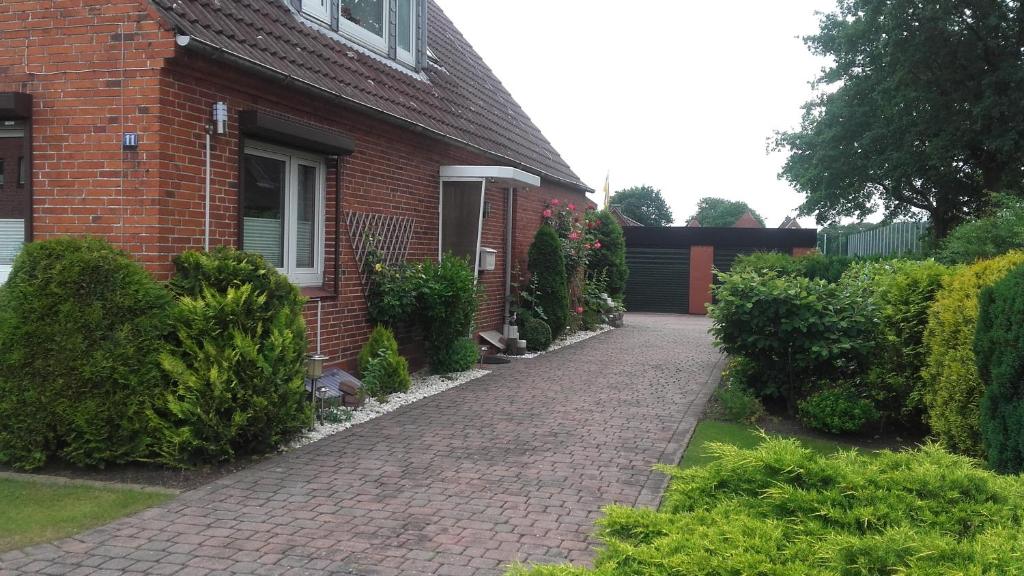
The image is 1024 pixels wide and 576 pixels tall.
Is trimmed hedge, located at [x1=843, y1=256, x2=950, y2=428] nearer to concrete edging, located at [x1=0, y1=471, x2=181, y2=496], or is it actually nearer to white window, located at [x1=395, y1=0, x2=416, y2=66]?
concrete edging, located at [x1=0, y1=471, x2=181, y2=496]

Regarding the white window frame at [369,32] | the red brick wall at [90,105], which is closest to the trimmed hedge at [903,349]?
the red brick wall at [90,105]

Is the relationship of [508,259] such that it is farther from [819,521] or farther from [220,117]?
[819,521]

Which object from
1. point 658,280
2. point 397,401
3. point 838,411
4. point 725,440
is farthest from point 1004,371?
point 658,280

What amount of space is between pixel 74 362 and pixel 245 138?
2.87m

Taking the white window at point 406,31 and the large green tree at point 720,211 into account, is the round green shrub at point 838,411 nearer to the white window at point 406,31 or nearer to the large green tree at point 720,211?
the white window at point 406,31

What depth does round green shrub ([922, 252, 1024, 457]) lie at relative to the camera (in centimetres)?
632

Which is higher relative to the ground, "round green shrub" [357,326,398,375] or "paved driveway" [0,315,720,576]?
"round green shrub" [357,326,398,375]

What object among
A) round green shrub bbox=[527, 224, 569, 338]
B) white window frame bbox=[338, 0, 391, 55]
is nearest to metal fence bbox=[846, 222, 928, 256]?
round green shrub bbox=[527, 224, 569, 338]

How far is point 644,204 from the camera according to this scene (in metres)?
93.6

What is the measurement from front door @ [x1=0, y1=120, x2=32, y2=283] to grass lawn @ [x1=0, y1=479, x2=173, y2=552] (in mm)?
2249

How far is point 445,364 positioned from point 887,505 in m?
8.16

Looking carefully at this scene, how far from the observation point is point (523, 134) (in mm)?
16828

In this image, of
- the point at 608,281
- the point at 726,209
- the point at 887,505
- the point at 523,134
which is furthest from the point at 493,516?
the point at 726,209

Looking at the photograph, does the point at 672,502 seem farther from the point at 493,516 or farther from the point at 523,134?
the point at 523,134
